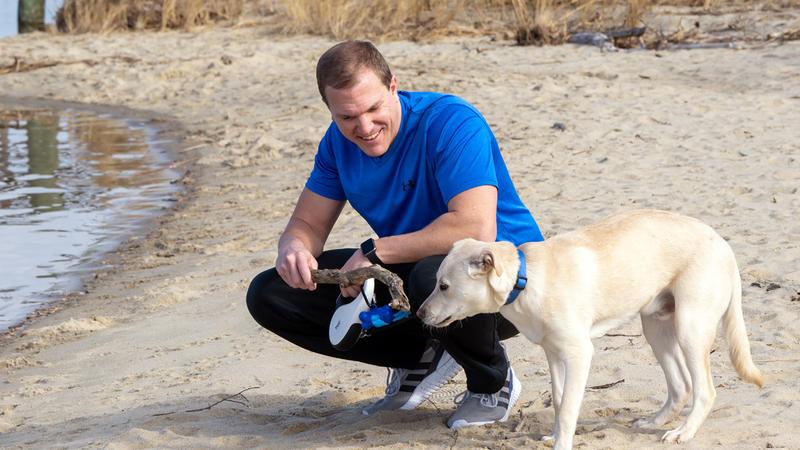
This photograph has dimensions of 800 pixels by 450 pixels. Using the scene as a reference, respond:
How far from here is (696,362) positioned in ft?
13.4

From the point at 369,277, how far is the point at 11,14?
81.1ft

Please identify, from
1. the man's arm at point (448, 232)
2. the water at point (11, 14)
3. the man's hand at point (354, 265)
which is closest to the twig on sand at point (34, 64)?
the water at point (11, 14)

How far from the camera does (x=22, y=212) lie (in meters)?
9.93

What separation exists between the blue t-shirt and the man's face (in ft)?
0.22

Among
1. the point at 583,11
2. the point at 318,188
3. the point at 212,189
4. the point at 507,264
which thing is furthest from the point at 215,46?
the point at 507,264

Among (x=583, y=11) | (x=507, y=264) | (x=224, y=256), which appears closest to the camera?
(x=507, y=264)

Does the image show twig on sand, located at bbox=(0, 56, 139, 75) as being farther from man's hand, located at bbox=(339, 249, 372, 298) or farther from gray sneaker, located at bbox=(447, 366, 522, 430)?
gray sneaker, located at bbox=(447, 366, 522, 430)

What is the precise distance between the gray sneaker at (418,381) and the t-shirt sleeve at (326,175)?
0.75 metres

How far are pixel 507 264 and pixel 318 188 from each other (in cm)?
119

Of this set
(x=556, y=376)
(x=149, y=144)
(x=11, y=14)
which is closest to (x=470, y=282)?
(x=556, y=376)

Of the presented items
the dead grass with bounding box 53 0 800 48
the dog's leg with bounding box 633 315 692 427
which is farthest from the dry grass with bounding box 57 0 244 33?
the dog's leg with bounding box 633 315 692 427

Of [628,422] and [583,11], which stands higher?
[583,11]

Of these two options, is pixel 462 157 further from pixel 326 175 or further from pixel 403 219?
pixel 326 175

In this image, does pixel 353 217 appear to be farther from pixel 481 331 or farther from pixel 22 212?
pixel 481 331
